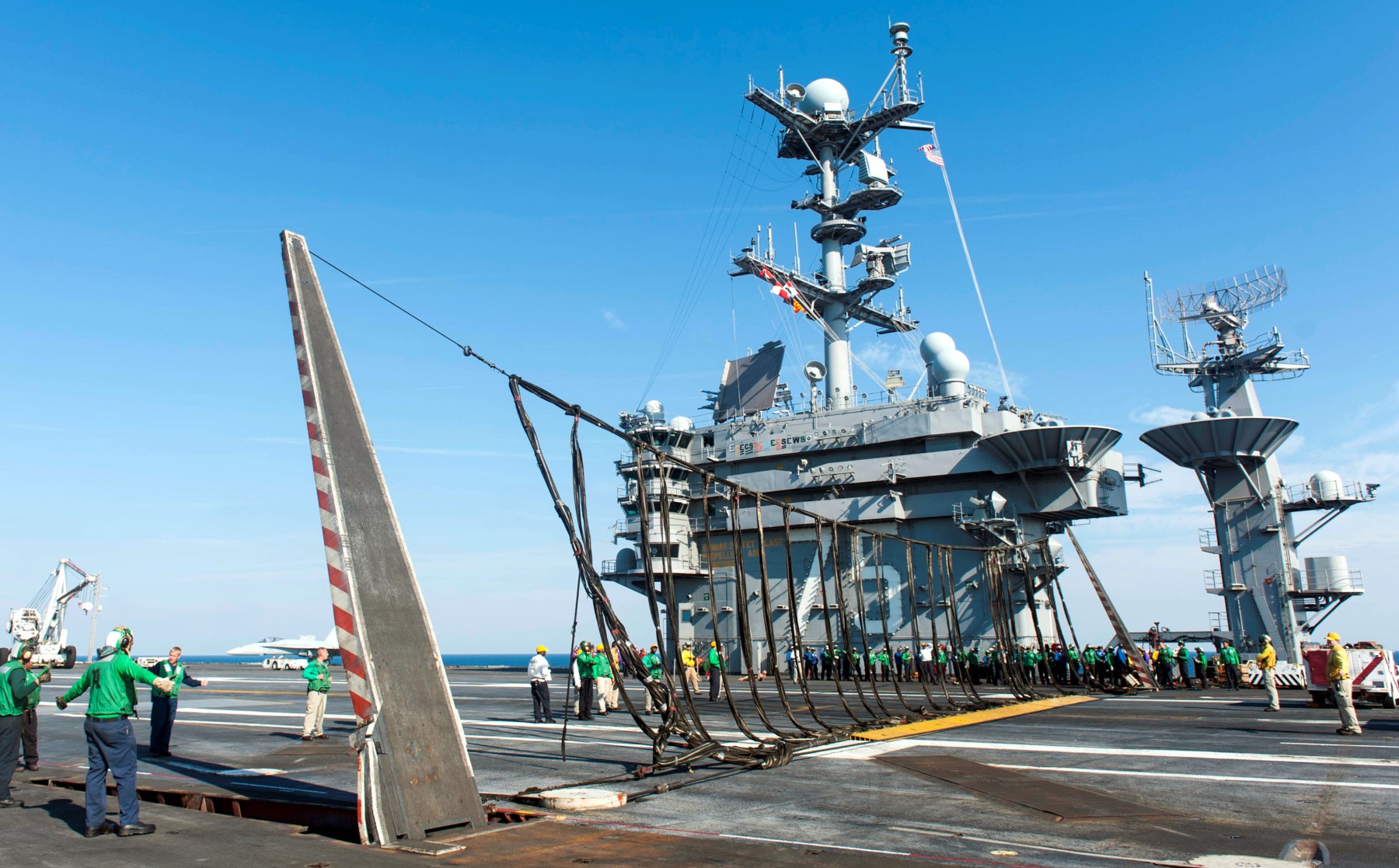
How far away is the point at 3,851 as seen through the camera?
6969 mm

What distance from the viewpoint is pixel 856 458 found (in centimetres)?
4009

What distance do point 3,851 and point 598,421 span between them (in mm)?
6300

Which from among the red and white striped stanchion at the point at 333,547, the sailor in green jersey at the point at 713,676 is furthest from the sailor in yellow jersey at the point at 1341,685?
the red and white striped stanchion at the point at 333,547

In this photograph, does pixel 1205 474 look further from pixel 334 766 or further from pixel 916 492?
pixel 334 766

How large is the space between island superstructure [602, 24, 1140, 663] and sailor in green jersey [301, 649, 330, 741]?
670 inches

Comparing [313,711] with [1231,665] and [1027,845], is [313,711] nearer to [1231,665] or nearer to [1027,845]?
[1027,845]

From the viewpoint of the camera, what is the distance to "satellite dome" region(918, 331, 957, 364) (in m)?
40.0

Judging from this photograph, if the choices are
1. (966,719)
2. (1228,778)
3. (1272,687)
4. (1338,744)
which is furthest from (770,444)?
(1228,778)

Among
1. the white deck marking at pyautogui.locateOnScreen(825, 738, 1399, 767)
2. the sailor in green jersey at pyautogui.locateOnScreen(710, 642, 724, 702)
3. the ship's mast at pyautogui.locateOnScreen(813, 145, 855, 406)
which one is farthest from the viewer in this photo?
the ship's mast at pyautogui.locateOnScreen(813, 145, 855, 406)

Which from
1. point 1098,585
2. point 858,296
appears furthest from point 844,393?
point 1098,585

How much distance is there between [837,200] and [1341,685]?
111 feet

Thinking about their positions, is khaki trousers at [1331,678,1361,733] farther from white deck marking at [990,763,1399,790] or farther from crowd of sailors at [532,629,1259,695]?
crowd of sailors at [532,629,1259,695]

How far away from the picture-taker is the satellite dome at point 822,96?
44281mm

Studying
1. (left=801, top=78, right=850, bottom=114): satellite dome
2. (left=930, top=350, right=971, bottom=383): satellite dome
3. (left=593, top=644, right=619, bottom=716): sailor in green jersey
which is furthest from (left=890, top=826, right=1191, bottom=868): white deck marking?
(left=801, top=78, right=850, bottom=114): satellite dome
